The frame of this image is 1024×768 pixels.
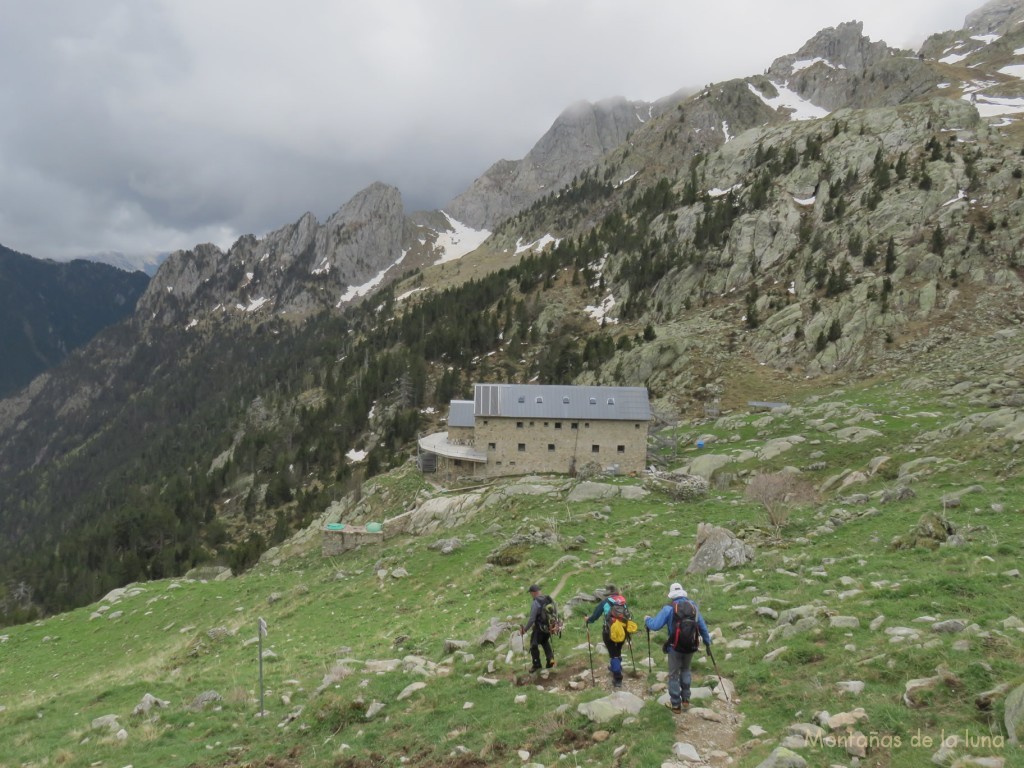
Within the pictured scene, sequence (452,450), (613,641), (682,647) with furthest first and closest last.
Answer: (452,450)
(613,641)
(682,647)

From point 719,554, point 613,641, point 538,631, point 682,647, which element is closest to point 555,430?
point 719,554

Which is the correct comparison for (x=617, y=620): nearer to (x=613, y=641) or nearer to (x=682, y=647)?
(x=613, y=641)

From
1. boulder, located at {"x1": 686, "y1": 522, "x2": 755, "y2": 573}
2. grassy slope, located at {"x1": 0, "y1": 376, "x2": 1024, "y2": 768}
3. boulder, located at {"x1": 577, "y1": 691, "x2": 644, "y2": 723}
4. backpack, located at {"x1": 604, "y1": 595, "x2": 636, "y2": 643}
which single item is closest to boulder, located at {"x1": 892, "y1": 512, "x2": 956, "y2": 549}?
grassy slope, located at {"x1": 0, "y1": 376, "x2": 1024, "y2": 768}

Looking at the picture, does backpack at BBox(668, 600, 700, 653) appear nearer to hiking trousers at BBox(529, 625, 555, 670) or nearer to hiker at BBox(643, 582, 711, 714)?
hiker at BBox(643, 582, 711, 714)

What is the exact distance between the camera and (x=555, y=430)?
48.6 metres

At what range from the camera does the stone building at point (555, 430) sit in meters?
47.6

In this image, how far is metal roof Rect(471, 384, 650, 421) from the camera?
1870 inches

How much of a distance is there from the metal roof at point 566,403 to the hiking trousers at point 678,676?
3774 centimetres

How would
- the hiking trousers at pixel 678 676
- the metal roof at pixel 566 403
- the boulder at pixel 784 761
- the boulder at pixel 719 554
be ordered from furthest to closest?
the metal roof at pixel 566 403, the boulder at pixel 719 554, the hiking trousers at pixel 678 676, the boulder at pixel 784 761

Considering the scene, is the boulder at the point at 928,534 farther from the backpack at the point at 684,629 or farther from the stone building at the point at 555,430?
the stone building at the point at 555,430

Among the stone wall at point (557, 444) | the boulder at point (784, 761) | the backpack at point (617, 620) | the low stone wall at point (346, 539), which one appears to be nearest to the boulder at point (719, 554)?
the backpack at point (617, 620)

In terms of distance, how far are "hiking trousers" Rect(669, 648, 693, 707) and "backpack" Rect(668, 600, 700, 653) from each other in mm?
131

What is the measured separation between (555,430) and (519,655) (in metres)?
35.0

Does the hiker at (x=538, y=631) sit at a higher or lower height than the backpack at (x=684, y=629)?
lower
